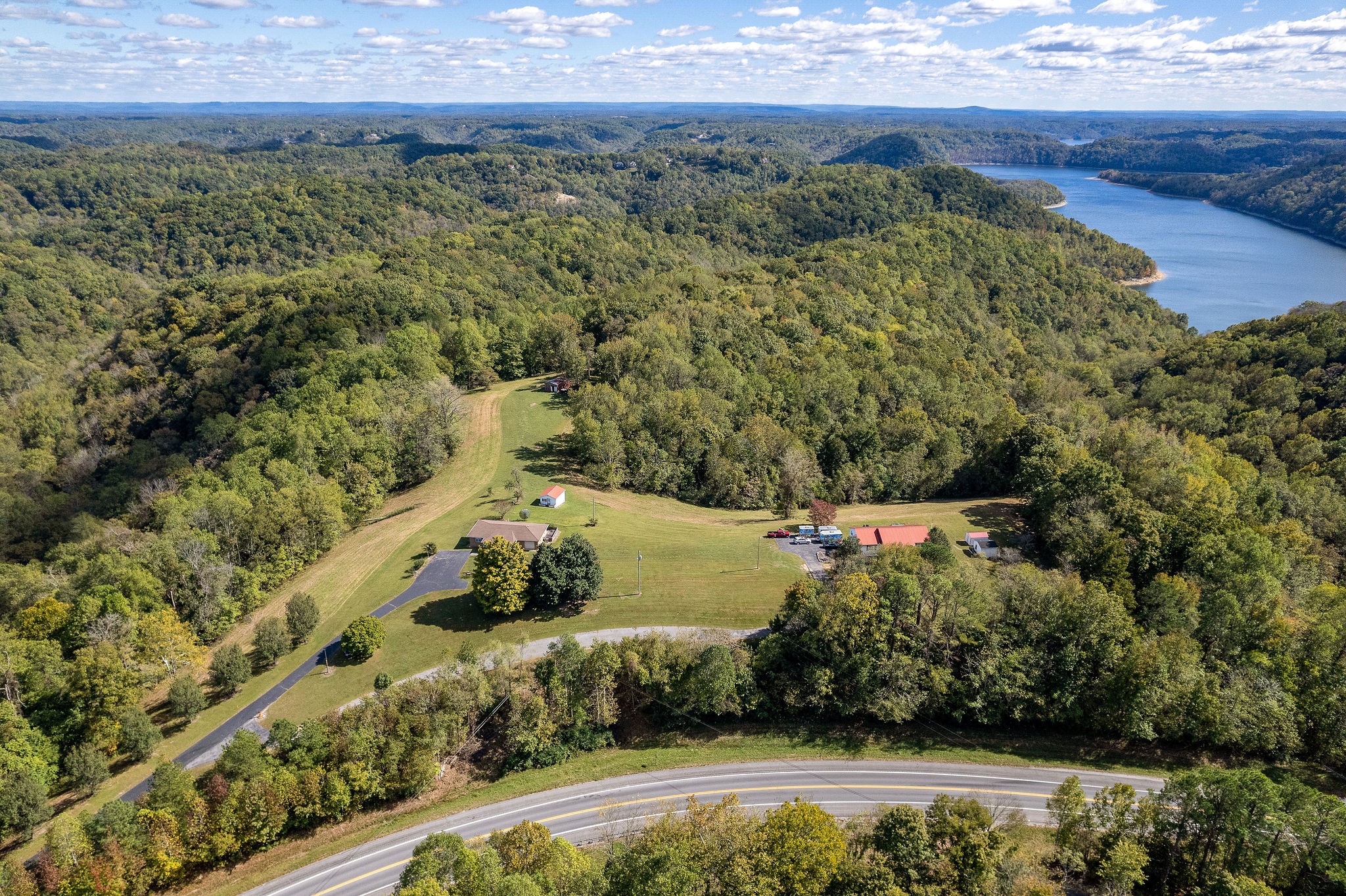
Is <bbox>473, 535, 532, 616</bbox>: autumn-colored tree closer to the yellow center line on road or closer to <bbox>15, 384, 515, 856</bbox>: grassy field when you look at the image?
<bbox>15, 384, 515, 856</bbox>: grassy field

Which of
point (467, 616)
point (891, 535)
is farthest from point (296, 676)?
point (891, 535)

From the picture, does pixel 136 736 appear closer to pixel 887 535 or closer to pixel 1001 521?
pixel 887 535

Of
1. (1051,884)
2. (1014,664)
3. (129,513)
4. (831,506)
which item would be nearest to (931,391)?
(831,506)

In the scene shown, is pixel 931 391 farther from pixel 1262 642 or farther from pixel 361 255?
pixel 361 255

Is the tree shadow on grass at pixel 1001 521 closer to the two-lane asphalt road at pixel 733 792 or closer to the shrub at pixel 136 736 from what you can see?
the two-lane asphalt road at pixel 733 792

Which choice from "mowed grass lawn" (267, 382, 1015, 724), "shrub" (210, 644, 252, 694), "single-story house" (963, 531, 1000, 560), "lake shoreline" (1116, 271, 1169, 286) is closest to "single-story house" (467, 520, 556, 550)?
"mowed grass lawn" (267, 382, 1015, 724)

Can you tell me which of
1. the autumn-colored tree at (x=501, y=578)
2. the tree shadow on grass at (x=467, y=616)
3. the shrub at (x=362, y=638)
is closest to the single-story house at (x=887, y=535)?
the tree shadow on grass at (x=467, y=616)
